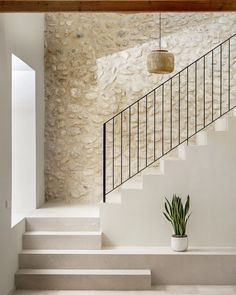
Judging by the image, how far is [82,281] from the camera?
228 inches

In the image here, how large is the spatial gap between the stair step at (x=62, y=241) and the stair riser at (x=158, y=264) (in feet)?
0.70

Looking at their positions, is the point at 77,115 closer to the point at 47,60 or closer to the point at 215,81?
the point at 47,60

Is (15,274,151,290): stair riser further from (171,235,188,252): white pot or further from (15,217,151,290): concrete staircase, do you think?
(171,235,188,252): white pot

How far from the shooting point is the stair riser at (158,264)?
19.7 feet

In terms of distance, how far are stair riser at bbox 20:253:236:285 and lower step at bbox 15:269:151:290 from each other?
201 millimetres

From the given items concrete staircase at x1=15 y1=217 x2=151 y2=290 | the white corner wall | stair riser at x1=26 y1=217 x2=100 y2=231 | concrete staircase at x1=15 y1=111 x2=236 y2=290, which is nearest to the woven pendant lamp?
concrete staircase at x1=15 y1=111 x2=236 y2=290

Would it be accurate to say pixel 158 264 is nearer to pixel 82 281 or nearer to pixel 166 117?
pixel 82 281

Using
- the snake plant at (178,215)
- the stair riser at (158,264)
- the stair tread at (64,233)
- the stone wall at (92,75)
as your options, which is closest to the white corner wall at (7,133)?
the stair tread at (64,233)

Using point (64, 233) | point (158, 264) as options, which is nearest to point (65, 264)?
point (64, 233)

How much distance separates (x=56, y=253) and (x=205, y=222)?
2.08m

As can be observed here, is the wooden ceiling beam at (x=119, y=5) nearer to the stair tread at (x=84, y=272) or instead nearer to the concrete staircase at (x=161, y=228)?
the concrete staircase at (x=161, y=228)

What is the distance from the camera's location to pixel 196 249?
20.7ft

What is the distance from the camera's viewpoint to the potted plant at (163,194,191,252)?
6.12 m

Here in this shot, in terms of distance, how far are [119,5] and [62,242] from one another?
11.1 feet
